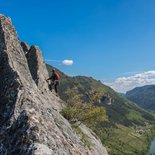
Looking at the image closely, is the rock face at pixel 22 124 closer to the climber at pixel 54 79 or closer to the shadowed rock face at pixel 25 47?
the climber at pixel 54 79

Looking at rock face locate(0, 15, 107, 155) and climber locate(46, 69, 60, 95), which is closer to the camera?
rock face locate(0, 15, 107, 155)

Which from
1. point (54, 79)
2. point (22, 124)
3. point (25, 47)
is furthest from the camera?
point (25, 47)

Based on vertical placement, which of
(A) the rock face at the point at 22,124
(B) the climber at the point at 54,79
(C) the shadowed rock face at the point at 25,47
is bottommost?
(A) the rock face at the point at 22,124

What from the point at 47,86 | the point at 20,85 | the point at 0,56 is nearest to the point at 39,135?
the point at 20,85

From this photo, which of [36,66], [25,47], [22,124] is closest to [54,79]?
[36,66]

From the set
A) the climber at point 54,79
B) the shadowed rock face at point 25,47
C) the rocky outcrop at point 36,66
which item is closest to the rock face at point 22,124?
the rocky outcrop at point 36,66

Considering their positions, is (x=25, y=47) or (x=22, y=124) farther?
(x=25, y=47)

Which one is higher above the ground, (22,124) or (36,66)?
(36,66)

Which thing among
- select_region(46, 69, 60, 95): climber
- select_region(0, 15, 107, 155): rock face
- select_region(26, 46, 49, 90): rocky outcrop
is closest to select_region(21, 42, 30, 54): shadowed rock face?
select_region(26, 46, 49, 90): rocky outcrop

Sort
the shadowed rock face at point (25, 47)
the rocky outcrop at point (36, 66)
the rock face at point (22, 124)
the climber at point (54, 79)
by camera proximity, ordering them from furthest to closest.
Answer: the shadowed rock face at point (25, 47), the climber at point (54, 79), the rocky outcrop at point (36, 66), the rock face at point (22, 124)

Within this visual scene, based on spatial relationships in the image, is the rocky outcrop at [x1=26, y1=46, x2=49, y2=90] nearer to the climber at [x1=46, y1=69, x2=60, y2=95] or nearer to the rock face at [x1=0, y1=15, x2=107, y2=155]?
the climber at [x1=46, y1=69, x2=60, y2=95]

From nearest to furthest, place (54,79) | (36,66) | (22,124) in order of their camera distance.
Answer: (22,124), (54,79), (36,66)

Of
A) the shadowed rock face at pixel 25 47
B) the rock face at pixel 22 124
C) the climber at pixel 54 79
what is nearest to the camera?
the rock face at pixel 22 124

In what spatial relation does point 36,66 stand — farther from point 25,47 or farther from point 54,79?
point 25,47
